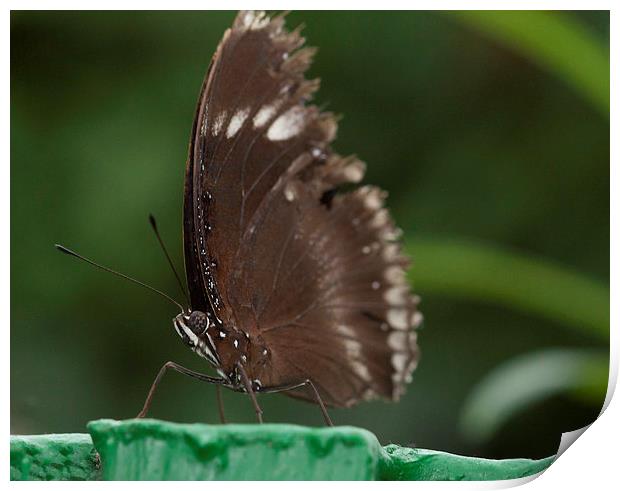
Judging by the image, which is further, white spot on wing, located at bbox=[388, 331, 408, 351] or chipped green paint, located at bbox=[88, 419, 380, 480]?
white spot on wing, located at bbox=[388, 331, 408, 351]

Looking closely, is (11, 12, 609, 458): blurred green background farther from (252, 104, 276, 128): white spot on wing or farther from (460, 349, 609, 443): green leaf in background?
(252, 104, 276, 128): white spot on wing

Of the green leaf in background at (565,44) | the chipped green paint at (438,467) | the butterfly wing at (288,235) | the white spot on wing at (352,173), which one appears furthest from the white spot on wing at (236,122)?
the chipped green paint at (438,467)

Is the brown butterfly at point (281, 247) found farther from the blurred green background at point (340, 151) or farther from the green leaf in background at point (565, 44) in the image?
the blurred green background at point (340, 151)

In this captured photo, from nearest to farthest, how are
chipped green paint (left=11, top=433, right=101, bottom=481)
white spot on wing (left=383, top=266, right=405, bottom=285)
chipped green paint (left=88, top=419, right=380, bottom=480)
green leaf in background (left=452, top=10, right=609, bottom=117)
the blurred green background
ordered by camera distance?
chipped green paint (left=88, top=419, right=380, bottom=480)
chipped green paint (left=11, top=433, right=101, bottom=481)
green leaf in background (left=452, top=10, right=609, bottom=117)
white spot on wing (left=383, top=266, right=405, bottom=285)
the blurred green background

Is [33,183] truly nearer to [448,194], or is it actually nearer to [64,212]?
[64,212]

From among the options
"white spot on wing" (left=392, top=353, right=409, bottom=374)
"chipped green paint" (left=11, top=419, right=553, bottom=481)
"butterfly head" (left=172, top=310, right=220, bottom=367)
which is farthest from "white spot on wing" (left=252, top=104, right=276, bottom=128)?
"chipped green paint" (left=11, top=419, right=553, bottom=481)

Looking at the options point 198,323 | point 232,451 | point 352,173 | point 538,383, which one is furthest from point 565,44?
point 232,451
